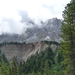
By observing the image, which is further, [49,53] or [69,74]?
[49,53]

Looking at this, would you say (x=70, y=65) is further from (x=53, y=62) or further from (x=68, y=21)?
(x=53, y=62)

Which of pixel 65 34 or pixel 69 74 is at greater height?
pixel 65 34

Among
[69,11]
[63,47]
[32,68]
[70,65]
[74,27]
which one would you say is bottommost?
[32,68]

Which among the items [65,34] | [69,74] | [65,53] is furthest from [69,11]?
[69,74]

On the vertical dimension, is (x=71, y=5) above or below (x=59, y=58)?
above

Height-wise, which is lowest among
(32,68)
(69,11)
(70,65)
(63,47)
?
(32,68)

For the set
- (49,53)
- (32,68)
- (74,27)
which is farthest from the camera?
(49,53)

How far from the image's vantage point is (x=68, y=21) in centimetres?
2888

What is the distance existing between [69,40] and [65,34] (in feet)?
2.57

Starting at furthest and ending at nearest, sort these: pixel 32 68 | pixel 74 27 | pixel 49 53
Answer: pixel 49 53, pixel 32 68, pixel 74 27

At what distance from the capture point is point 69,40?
28828mm

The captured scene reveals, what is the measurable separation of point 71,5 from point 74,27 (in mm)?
2475

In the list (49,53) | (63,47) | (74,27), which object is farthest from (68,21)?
(49,53)

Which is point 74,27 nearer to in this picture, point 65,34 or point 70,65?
point 65,34
